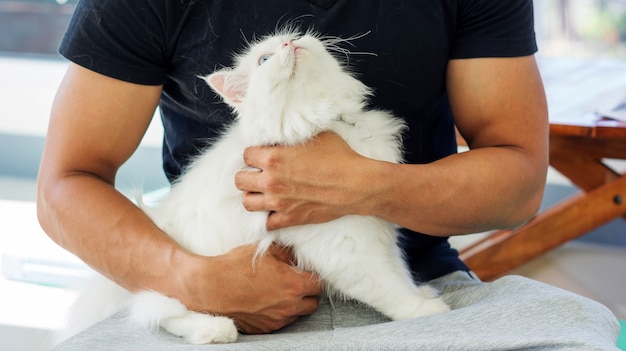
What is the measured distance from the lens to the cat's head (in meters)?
1.10

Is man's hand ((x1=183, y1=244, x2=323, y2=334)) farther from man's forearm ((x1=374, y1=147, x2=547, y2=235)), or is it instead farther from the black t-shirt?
the black t-shirt

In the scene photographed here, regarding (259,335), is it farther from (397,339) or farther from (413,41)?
(413,41)

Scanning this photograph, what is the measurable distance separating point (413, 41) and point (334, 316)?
0.48 m

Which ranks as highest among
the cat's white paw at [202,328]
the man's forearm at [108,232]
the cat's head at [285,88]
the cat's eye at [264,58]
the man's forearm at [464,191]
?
the cat's eye at [264,58]

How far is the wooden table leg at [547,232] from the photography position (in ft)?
7.89

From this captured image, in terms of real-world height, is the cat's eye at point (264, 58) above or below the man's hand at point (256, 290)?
above

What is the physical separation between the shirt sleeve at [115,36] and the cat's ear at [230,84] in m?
0.15

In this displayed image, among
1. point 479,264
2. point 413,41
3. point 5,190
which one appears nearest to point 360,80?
point 413,41

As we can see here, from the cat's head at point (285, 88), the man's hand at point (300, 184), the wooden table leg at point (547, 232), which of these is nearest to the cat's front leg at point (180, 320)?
the man's hand at point (300, 184)

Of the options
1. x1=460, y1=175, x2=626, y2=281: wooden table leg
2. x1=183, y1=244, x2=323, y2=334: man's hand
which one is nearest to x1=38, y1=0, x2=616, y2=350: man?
x1=183, y1=244, x2=323, y2=334: man's hand

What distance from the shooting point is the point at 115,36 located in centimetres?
123

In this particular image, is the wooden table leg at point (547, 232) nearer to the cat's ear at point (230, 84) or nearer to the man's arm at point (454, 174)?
the man's arm at point (454, 174)

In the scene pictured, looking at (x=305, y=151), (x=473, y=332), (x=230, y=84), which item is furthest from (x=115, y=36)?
(x=473, y=332)

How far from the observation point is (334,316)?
1.19m
